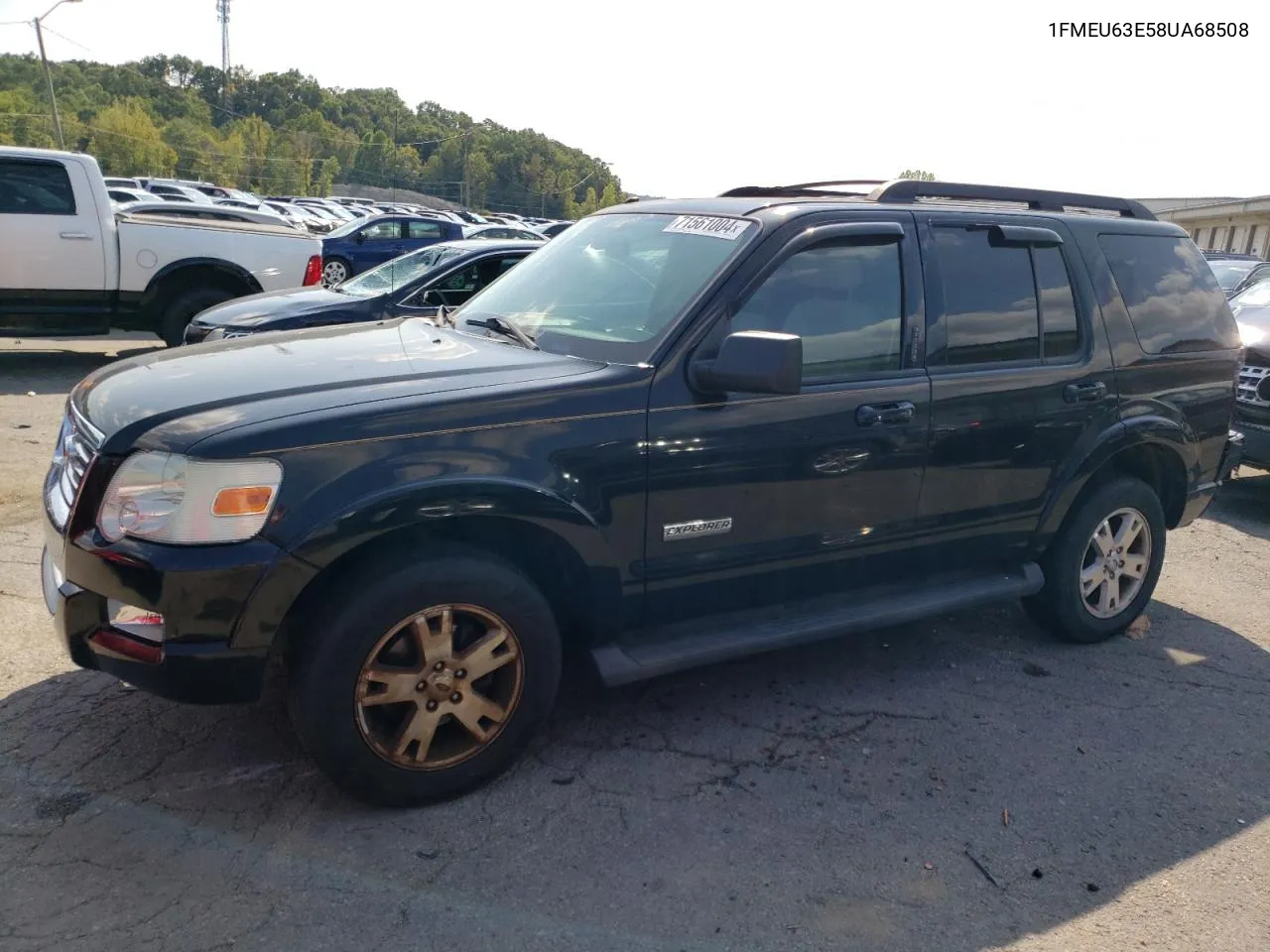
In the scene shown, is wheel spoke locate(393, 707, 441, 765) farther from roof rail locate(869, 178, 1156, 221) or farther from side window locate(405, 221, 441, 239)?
side window locate(405, 221, 441, 239)

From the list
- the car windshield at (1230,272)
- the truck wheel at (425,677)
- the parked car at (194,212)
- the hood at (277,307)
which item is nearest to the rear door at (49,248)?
the parked car at (194,212)

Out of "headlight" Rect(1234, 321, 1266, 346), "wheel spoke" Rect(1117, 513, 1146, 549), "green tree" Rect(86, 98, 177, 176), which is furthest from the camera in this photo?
"green tree" Rect(86, 98, 177, 176)

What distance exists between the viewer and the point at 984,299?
4.25 meters

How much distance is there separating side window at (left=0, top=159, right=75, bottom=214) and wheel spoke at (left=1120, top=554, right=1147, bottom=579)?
968 centimetres

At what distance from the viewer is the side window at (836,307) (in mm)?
3740

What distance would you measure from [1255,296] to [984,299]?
6604 mm

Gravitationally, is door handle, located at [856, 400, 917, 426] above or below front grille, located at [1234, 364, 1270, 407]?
above

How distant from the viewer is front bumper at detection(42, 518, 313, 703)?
2.82 meters

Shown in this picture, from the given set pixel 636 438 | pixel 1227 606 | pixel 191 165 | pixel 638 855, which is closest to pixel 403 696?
pixel 638 855

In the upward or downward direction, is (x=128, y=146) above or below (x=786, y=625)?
above

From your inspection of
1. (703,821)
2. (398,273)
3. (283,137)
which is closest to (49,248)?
(398,273)

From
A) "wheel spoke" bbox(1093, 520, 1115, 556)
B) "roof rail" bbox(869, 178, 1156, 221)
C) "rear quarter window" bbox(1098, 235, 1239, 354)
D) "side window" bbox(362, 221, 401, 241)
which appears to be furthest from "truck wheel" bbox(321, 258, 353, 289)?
"wheel spoke" bbox(1093, 520, 1115, 556)

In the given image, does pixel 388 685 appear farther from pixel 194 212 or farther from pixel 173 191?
pixel 173 191

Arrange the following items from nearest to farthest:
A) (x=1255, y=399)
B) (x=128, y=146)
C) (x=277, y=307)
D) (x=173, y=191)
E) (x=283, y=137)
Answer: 1. (x=1255, y=399)
2. (x=277, y=307)
3. (x=173, y=191)
4. (x=128, y=146)
5. (x=283, y=137)
